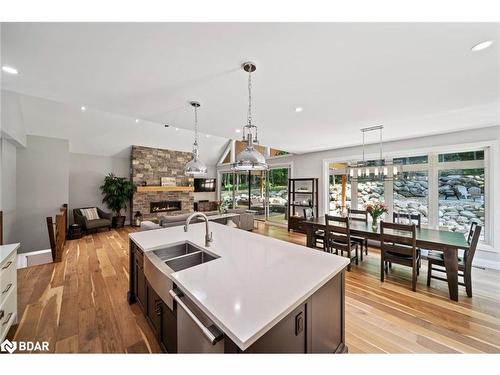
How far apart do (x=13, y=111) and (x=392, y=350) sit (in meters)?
6.88

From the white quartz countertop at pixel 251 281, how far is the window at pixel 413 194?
3.66 metres

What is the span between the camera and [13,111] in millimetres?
3729

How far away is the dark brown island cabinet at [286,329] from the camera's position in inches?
34.4

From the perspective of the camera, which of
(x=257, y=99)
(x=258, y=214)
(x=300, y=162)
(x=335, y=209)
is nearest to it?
(x=257, y=99)

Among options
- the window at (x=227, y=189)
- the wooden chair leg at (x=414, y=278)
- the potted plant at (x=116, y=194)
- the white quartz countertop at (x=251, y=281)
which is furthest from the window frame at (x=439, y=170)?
the potted plant at (x=116, y=194)

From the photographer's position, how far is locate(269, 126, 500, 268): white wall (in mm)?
3229

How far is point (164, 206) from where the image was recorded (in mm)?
7500

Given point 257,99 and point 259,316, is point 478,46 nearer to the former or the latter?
point 257,99

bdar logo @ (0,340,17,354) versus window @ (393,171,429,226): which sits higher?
window @ (393,171,429,226)

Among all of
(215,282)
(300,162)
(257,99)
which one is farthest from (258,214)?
(215,282)

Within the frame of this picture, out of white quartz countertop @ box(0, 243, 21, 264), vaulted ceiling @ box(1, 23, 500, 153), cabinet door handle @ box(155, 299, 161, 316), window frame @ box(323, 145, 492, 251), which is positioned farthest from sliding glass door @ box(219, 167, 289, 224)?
white quartz countertop @ box(0, 243, 21, 264)

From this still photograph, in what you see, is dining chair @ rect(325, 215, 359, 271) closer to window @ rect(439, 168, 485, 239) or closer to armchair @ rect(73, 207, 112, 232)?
window @ rect(439, 168, 485, 239)

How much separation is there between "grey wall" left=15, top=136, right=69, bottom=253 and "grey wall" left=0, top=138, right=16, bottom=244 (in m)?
0.19

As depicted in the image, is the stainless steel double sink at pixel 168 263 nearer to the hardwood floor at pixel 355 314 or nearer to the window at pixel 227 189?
the hardwood floor at pixel 355 314
